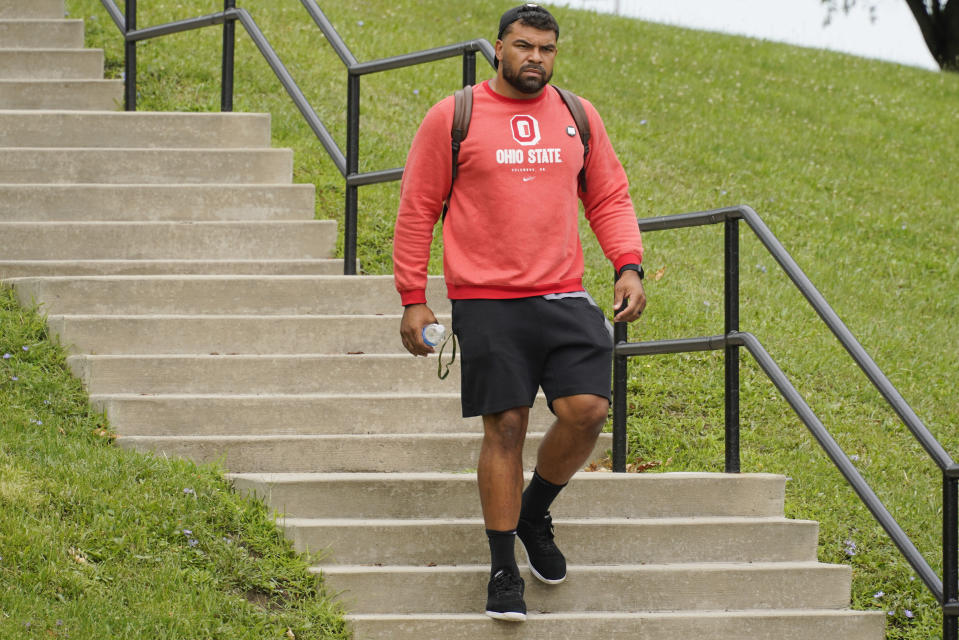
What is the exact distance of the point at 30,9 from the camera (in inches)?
336

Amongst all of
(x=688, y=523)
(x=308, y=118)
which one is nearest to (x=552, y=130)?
(x=688, y=523)

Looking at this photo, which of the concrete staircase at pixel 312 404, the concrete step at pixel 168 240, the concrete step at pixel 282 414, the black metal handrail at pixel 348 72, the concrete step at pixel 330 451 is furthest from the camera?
the concrete step at pixel 168 240

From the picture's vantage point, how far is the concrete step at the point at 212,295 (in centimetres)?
574

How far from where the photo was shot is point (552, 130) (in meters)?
4.09

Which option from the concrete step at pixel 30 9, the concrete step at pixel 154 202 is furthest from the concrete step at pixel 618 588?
the concrete step at pixel 30 9

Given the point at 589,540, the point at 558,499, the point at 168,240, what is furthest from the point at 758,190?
the point at 589,540

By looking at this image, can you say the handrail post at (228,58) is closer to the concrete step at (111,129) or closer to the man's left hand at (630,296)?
the concrete step at (111,129)

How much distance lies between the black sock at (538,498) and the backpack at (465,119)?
0.91 metres

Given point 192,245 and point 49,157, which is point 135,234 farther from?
point 49,157

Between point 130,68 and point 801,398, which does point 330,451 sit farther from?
point 130,68

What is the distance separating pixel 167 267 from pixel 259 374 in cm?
109

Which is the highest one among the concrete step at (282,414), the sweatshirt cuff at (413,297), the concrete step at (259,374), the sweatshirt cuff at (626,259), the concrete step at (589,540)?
the sweatshirt cuff at (626,259)

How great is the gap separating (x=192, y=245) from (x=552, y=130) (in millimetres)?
2772

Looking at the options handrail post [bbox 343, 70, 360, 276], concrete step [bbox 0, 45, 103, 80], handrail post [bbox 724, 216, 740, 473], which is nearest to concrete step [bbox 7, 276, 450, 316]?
handrail post [bbox 343, 70, 360, 276]
